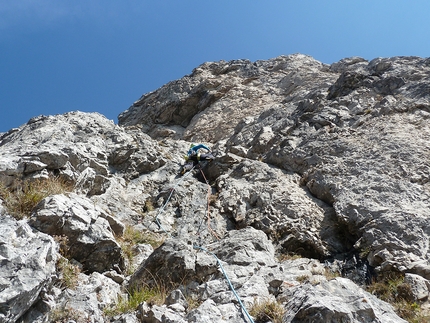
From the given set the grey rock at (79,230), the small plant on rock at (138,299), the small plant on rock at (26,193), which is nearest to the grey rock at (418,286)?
the small plant on rock at (138,299)

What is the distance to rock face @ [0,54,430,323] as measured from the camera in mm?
5098

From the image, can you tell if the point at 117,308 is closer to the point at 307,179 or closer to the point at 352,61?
the point at 307,179

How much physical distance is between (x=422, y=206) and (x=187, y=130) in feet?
41.9

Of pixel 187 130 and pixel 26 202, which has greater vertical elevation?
pixel 187 130

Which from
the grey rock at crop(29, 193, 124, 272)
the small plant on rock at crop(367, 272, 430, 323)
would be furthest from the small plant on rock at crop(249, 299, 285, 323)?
the grey rock at crop(29, 193, 124, 272)

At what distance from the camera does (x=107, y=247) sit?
6492 millimetres

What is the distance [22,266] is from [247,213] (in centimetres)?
558

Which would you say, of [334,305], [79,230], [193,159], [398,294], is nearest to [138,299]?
[79,230]

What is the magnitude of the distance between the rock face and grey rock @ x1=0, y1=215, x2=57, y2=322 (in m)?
0.02

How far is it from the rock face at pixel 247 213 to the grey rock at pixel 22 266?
0.02 metres

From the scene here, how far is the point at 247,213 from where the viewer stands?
930 cm

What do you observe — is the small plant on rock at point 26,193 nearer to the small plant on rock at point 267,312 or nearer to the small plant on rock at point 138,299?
the small plant on rock at point 138,299

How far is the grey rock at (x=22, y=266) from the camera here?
430cm

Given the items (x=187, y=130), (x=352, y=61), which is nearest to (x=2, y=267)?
(x=187, y=130)
